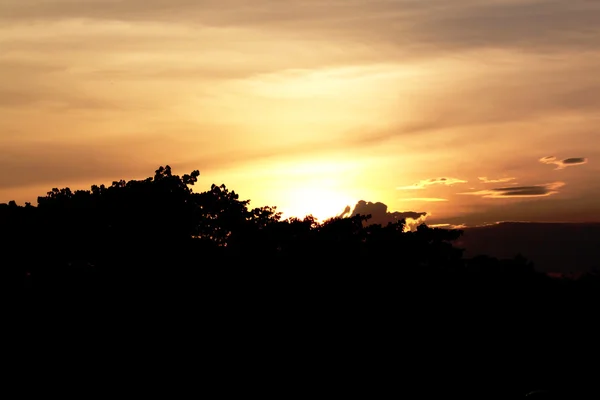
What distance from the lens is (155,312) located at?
33688mm

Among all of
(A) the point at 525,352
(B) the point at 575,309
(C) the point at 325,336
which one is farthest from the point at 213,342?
(B) the point at 575,309

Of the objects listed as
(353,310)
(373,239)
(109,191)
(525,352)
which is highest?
(109,191)

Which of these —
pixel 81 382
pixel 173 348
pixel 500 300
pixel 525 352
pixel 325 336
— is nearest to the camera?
pixel 81 382

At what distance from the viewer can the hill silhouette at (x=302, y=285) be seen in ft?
114

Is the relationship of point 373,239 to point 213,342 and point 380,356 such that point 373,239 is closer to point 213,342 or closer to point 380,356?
point 380,356

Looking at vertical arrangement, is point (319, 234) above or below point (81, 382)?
above

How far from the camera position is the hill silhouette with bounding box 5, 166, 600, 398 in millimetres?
34625

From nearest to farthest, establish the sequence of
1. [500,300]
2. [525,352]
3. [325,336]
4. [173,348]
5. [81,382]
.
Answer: [81,382], [173,348], [325,336], [525,352], [500,300]

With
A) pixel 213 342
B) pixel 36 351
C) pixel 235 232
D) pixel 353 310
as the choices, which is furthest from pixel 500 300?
pixel 36 351

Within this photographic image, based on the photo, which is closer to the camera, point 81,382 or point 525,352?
point 81,382

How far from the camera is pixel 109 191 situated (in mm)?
43219

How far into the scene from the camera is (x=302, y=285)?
37688mm

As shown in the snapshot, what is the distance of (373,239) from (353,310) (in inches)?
388

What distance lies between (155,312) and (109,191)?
11.3 m
